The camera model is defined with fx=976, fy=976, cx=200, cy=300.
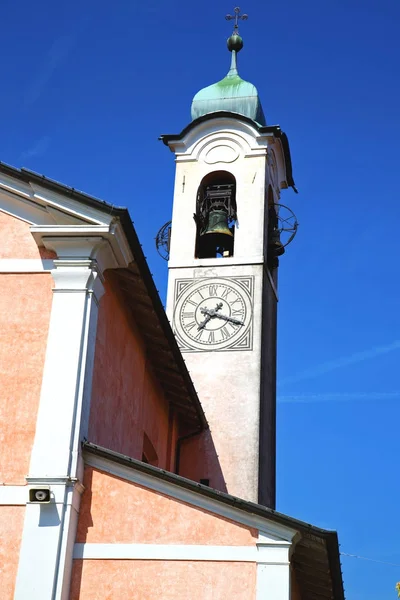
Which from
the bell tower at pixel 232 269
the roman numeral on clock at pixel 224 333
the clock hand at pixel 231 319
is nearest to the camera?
the bell tower at pixel 232 269

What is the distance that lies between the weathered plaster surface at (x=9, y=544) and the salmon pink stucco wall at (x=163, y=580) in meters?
0.55

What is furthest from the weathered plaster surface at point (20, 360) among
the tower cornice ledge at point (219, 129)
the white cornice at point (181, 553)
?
the tower cornice ledge at point (219, 129)

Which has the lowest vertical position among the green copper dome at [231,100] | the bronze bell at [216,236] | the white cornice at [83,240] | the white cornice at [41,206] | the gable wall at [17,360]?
the gable wall at [17,360]

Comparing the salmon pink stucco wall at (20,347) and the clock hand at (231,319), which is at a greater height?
the clock hand at (231,319)

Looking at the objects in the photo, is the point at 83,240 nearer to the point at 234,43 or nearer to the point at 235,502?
the point at 235,502

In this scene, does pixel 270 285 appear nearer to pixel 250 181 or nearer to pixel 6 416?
pixel 250 181

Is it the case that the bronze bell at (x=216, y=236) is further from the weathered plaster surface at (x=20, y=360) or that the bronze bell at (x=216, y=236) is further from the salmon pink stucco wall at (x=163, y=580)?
the salmon pink stucco wall at (x=163, y=580)

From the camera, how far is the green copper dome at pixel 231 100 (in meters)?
21.5

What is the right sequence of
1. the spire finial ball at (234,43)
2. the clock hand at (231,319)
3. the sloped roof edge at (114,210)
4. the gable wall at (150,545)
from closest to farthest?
the gable wall at (150,545) → the sloped roof edge at (114,210) → the clock hand at (231,319) → the spire finial ball at (234,43)

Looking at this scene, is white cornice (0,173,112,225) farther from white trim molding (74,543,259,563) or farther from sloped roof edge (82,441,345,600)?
white trim molding (74,543,259,563)

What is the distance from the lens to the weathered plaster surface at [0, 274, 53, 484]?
30.4 ft

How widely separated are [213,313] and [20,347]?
9302mm

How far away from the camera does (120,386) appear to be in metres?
11.2

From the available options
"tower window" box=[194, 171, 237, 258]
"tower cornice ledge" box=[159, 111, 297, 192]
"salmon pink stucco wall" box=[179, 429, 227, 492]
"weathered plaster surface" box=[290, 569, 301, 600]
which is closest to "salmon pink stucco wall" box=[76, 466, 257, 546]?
"weathered plaster surface" box=[290, 569, 301, 600]
